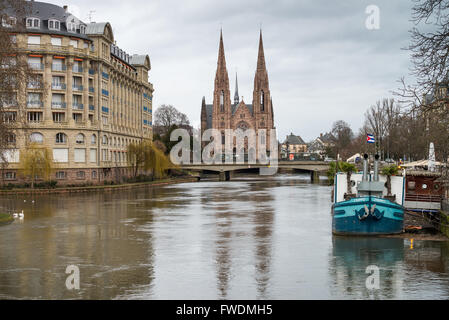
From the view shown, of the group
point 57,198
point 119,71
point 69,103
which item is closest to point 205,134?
point 119,71

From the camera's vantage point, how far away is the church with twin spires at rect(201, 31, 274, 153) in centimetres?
17575

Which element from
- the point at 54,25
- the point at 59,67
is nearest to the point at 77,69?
the point at 59,67

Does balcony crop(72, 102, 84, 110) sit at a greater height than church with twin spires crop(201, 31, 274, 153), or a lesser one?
lesser

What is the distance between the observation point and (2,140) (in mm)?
30266

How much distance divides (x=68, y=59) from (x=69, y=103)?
5.71 m

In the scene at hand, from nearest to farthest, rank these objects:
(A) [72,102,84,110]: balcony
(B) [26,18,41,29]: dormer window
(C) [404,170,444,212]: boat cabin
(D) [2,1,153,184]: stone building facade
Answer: (C) [404,170,444,212]: boat cabin → (D) [2,1,153,184]: stone building facade → (B) [26,18,41,29]: dormer window → (A) [72,102,84,110]: balcony

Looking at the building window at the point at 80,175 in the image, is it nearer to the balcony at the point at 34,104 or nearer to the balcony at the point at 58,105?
the balcony at the point at 58,105

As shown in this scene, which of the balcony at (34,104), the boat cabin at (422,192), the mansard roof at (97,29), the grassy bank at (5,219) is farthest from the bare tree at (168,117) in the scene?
the boat cabin at (422,192)

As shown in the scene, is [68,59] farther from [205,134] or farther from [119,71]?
[205,134]

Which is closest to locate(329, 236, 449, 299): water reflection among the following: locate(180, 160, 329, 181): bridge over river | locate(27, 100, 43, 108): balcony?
locate(27, 100, 43, 108): balcony

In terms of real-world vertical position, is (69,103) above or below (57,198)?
above

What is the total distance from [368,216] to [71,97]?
2067 inches

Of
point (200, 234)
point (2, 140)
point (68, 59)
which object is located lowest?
point (200, 234)

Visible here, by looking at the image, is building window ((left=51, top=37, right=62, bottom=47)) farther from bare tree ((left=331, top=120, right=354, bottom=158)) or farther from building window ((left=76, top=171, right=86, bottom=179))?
bare tree ((left=331, top=120, right=354, bottom=158))
